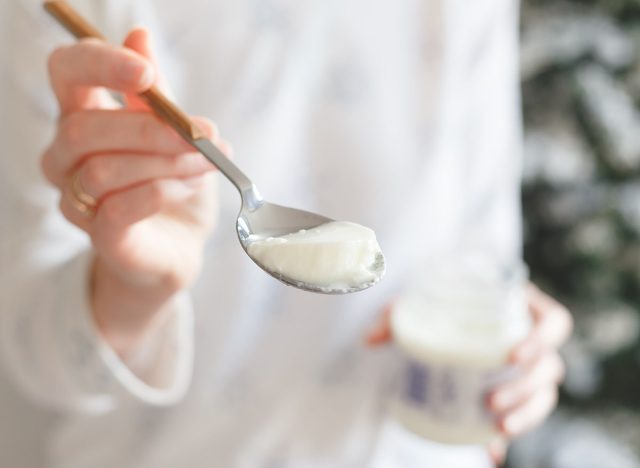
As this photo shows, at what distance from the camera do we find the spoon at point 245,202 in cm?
43

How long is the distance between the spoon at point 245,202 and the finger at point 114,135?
1 centimetres

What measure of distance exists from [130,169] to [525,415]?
0.44m

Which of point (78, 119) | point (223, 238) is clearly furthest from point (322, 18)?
point (78, 119)

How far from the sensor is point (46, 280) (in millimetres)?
650

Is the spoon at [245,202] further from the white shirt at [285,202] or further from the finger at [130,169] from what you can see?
the white shirt at [285,202]

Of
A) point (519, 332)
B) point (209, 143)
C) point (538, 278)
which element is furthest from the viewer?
point (538, 278)

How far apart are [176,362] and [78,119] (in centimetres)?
25

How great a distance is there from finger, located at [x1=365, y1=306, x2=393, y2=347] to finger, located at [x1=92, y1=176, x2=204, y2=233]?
320mm

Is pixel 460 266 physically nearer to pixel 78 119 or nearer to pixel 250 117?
pixel 250 117

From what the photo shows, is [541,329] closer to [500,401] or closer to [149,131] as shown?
[500,401]

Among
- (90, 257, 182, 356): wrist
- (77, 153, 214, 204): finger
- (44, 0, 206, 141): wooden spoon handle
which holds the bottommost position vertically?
(90, 257, 182, 356): wrist

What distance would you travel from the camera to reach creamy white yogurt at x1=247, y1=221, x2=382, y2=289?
0.44 metres

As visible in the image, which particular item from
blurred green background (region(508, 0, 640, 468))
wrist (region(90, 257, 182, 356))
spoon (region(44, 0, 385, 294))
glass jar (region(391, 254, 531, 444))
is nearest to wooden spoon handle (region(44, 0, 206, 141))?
spoon (region(44, 0, 385, 294))

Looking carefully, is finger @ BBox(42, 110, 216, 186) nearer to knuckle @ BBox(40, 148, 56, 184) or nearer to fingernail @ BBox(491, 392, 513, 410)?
knuckle @ BBox(40, 148, 56, 184)
